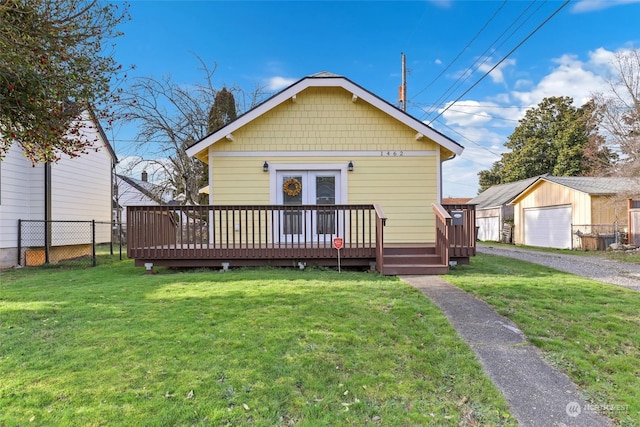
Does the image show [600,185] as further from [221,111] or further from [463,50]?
[221,111]

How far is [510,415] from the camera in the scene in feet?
8.45

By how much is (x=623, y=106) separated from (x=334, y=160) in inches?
619

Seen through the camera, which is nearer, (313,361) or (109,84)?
(313,361)

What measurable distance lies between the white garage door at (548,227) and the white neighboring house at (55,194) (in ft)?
65.9

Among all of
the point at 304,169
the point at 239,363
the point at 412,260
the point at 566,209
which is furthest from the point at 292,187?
the point at 566,209

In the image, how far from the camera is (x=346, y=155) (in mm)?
9344

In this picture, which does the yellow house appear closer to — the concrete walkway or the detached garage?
the concrete walkway

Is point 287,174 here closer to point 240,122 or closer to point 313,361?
point 240,122

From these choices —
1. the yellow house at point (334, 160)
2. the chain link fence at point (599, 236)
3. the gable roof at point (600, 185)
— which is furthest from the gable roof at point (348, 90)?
the chain link fence at point (599, 236)

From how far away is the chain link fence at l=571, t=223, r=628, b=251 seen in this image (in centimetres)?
1534

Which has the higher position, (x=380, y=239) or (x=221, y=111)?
(x=221, y=111)

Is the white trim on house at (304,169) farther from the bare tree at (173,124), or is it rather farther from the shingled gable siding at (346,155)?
the bare tree at (173,124)

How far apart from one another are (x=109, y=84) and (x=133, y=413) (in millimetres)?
5648

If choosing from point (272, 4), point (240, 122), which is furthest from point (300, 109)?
point (272, 4)
